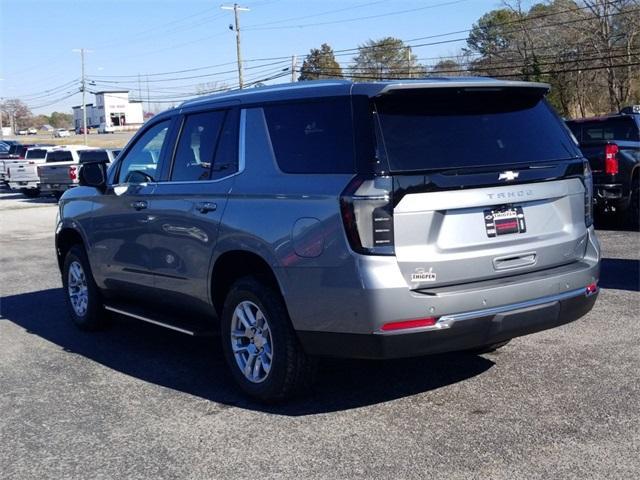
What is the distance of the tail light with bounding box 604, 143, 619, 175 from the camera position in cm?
1288

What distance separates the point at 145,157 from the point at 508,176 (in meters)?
3.28

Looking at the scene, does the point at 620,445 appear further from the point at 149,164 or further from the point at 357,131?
the point at 149,164

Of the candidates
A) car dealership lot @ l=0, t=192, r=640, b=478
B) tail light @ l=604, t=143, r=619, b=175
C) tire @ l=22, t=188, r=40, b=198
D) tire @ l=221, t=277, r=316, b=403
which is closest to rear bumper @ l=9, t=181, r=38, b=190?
tire @ l=22, t=188, r=40, b=198

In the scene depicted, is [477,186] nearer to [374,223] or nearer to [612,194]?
[374,223]

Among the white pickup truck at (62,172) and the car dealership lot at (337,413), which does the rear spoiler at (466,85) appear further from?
the white pickup truck at (62,172)

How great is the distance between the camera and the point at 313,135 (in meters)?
4.95

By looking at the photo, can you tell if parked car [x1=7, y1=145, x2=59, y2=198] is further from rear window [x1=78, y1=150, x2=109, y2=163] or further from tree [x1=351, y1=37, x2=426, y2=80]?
tree [x1=351, y1=37, x2=426, y2=80]

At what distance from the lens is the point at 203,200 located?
5.64 metres

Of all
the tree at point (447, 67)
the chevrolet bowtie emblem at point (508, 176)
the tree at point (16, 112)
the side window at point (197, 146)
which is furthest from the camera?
the tree at point (16, 112)

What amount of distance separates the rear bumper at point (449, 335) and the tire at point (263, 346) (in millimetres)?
185

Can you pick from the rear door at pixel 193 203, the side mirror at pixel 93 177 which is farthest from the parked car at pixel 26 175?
the rear door at pixel 193 203

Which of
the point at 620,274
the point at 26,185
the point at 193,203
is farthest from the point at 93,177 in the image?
the point at 26,185

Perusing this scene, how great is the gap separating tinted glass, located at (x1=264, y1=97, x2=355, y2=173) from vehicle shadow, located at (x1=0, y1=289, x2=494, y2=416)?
1.54 metres

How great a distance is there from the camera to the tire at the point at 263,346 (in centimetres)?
500
